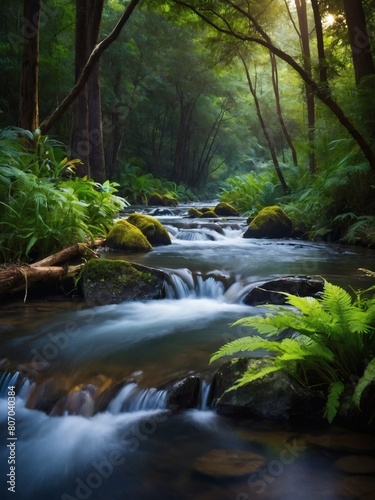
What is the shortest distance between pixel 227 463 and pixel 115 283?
3.36 metres

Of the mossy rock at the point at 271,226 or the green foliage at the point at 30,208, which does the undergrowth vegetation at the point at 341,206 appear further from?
the green foliage at the point at 30,208

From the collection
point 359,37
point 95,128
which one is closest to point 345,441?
point 359,37

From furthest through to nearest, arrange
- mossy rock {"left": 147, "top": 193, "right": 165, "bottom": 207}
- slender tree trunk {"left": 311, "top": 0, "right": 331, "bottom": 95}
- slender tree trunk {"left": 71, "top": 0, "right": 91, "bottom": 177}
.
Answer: mossy rock {"left": 147, "top": 193, "right": 165, "bottom": 207} < slender tree trunk {"left": 71, "top": 0, "right": 91, "bottom": 177} < slender tree trunk {"left": 311, "top": 0, "right": 331, "bottom": 95}

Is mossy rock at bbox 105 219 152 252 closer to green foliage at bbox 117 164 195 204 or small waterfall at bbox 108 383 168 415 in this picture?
small waterfall at bbox 108 383 168 415

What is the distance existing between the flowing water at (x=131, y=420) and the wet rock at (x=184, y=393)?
0.05 metres

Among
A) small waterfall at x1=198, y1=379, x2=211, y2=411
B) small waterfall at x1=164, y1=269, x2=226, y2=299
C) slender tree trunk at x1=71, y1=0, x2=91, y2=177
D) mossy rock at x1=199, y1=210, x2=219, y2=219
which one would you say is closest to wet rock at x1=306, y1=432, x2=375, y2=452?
small waterfall at x1=198, y1=379, x2=211, y2=411

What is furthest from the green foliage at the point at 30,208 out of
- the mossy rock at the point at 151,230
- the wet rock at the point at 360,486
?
the wet rock at the point at 360,486

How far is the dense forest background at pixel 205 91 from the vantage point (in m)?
7.62

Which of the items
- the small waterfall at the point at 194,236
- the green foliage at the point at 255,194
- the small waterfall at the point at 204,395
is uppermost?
the green foliage at the point at 255,194

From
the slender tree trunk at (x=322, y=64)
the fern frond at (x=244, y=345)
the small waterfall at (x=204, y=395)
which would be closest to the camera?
the fern frond at (x=244, y=345)

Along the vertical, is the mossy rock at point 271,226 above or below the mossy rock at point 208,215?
below

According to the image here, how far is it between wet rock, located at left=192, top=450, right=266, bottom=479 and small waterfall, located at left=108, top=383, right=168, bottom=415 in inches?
25.1

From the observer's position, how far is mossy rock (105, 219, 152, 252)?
8.00 meters

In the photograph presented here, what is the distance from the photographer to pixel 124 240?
8031mm
